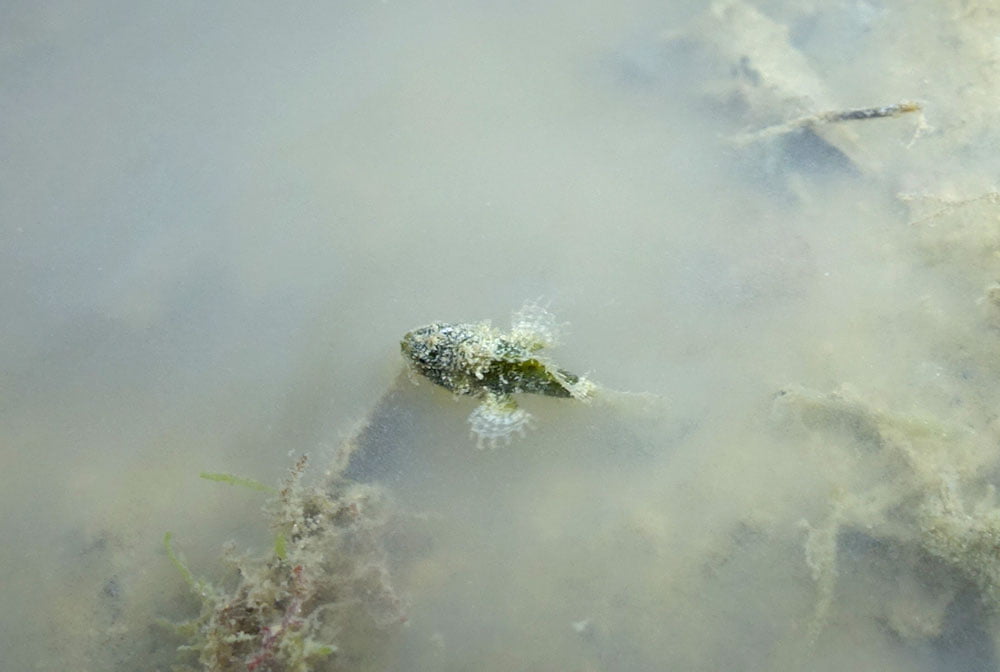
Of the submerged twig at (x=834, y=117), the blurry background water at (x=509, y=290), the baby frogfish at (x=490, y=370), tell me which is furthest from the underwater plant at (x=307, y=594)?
the submerged twig at (x=834, y=117)

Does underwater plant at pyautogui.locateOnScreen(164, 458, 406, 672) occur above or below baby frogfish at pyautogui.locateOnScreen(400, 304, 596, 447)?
below

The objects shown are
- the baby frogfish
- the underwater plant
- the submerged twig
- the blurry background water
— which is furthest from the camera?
the submerged twig

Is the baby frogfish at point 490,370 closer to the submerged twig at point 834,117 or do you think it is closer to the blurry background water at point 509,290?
the blurry background water at point 509,290

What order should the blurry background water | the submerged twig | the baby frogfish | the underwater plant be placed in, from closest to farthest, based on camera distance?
1. the underwater plant
2. the blurry background water
3. the baby frogfish
4. the submerged twig

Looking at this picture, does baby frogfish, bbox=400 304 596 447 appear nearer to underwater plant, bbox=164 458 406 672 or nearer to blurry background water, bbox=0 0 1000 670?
blurry background water, bbox=0 0 1000 670

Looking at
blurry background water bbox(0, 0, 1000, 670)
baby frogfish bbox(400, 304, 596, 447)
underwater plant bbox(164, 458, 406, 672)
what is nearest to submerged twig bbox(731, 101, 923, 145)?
blurry background water bbox(0, 0, 1000, 670)

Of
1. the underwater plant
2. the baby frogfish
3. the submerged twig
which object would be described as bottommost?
the underwater plant

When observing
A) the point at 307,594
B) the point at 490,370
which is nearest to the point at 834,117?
the point at 490,370
